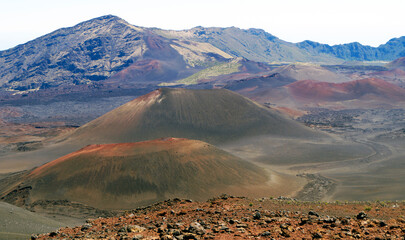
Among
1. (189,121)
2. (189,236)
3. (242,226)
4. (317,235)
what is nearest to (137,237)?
(189,236)

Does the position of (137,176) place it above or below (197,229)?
below

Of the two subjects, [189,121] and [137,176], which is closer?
[137,176]

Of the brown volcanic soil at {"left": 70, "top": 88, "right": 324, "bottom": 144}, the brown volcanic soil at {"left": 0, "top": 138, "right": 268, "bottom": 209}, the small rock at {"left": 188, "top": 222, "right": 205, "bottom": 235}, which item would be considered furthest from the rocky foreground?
the brown volcanic soil at {"left": 70, "top": 88, "right": 324, "bottom": 144}

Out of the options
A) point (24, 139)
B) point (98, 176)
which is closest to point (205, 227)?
point (98, 176)

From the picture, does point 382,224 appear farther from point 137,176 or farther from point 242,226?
point 137,176

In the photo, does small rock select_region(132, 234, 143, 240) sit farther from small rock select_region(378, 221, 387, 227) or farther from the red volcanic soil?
the red volcanic soil

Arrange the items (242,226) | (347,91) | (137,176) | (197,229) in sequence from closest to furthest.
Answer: (197,229)
(242,226)
(137,176)
(347,91)
